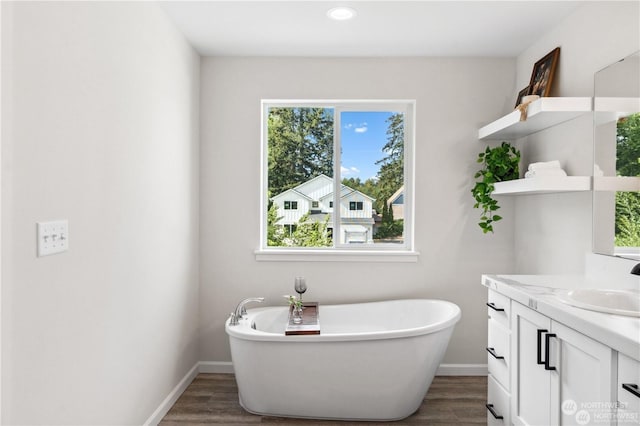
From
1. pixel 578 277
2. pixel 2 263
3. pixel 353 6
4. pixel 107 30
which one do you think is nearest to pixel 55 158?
pixel 2 263

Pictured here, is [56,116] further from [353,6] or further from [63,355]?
[353,6]

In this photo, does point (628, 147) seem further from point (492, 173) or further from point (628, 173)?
point (492, 173)

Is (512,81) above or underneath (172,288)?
above

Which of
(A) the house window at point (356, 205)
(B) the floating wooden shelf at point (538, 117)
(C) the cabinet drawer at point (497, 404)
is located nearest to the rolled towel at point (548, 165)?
(B) the floating wooden shelf at point (538, 117)

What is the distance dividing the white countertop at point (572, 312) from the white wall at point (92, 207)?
1832 mm

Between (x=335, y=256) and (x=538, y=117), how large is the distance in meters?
1.68

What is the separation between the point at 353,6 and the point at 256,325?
2193mm

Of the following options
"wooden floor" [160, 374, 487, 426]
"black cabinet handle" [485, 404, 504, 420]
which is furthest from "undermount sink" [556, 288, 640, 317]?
"wooden floor" [160, 374, 487, 426]

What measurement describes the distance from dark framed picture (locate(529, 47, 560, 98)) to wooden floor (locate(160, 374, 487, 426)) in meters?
2.08

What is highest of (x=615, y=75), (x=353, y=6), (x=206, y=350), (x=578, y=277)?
(x=353, y=6)

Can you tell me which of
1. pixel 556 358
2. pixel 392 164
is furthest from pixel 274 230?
pixel 556 358

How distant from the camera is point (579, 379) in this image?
1.38m

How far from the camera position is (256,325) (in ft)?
9.25

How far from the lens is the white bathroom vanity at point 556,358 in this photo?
119 cm
